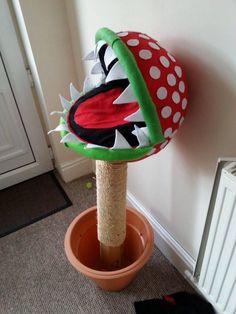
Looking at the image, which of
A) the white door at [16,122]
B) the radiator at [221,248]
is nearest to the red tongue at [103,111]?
the radiator at [221,248]

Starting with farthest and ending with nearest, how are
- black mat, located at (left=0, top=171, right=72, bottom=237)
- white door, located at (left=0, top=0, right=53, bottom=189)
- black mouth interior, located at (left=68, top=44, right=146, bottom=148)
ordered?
black mat, located at (left=0, top=171, right=72, bottom=237) → white door, located at (left=0, top=0, right=53, bottom=189) → black mouth interior, located at (left=68, top=44, right=146, bottom=148)

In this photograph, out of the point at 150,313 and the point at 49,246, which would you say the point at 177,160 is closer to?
the point at 150,313

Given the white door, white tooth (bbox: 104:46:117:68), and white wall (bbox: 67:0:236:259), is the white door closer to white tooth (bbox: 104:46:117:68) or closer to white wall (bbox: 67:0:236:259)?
white wall (bbox: 67:0:236:259)

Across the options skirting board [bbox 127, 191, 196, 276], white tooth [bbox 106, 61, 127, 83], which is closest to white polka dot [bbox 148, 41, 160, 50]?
white tooth [bbox 106, 61, 127, 83]

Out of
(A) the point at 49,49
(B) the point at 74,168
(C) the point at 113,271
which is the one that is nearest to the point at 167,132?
(C) the point at 113,271

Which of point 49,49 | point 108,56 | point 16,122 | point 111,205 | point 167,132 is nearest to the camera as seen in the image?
point 167,132

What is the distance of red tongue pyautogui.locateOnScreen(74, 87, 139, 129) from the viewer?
31.5 inches

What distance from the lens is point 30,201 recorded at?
171cm

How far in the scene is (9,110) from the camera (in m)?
1.59

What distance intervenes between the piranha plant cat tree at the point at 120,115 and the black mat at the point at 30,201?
1.84ft

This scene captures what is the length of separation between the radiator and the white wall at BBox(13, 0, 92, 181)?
1051 millimetres

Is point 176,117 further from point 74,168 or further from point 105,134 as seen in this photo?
→ point 74,168

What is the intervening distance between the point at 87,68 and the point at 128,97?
0.74m

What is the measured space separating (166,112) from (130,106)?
0.14m
